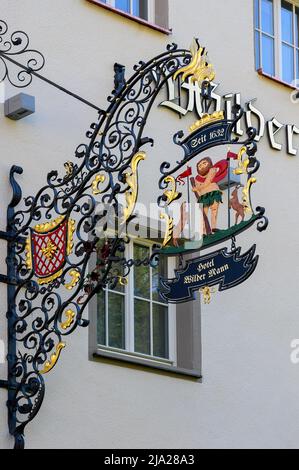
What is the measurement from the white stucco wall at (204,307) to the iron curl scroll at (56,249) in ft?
0.51

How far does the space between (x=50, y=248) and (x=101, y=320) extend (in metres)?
1.53

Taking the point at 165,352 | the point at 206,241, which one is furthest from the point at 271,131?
the point at 206,241

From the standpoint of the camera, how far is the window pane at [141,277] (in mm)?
13405

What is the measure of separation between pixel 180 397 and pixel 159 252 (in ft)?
7.41

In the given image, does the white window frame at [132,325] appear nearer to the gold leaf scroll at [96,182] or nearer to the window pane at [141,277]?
the window pane at [141,277]

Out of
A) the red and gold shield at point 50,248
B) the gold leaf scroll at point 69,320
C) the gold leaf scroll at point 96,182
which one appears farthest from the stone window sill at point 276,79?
the gold leaf scroll at point 69,320

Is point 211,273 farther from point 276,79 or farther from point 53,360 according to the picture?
point 276,79

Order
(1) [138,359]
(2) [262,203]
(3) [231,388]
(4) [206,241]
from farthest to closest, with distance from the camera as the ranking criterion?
1. (2) [262,203]
2. (3) [231,388]
3. (1) [138,359]
4. (4) [206,241]

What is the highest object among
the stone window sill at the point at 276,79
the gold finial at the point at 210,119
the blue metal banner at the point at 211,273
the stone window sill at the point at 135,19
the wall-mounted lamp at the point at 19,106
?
the stone window sill at the point at 276,79

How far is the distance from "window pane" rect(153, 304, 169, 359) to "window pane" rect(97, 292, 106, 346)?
64 cm

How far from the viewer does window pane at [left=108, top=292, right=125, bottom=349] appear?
13.1 meters

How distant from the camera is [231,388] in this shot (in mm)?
13680

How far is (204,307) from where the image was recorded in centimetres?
1371
